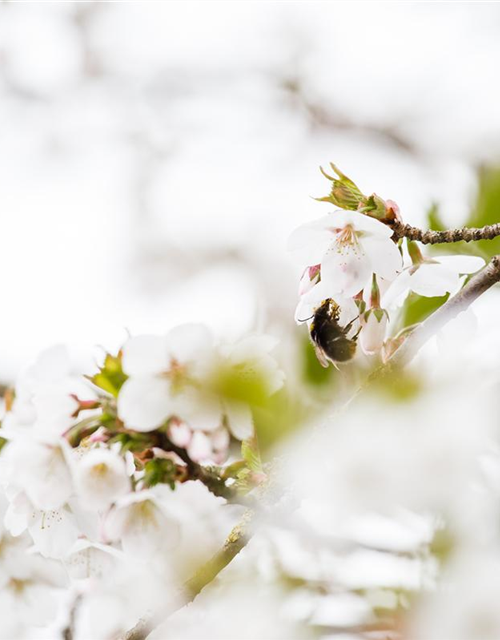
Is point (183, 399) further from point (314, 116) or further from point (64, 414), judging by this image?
point (314, 116)

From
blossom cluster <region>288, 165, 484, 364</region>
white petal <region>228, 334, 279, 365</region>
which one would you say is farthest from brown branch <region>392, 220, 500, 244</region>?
white petal <region>228, 334, 279, 365</region>

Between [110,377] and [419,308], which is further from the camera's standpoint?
[419,308]

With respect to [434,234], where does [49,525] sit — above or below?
below

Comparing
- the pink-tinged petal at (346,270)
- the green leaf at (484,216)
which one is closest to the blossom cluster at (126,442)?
the pink-tinged petal at (346,270)

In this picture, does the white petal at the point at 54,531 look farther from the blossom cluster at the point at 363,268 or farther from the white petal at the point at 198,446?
the blossom cluster at the point at 363,268

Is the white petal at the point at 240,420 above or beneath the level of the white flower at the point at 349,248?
beneath

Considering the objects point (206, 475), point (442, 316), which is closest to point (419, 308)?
point (442, 316)

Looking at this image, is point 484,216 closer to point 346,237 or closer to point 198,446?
point 346,237
